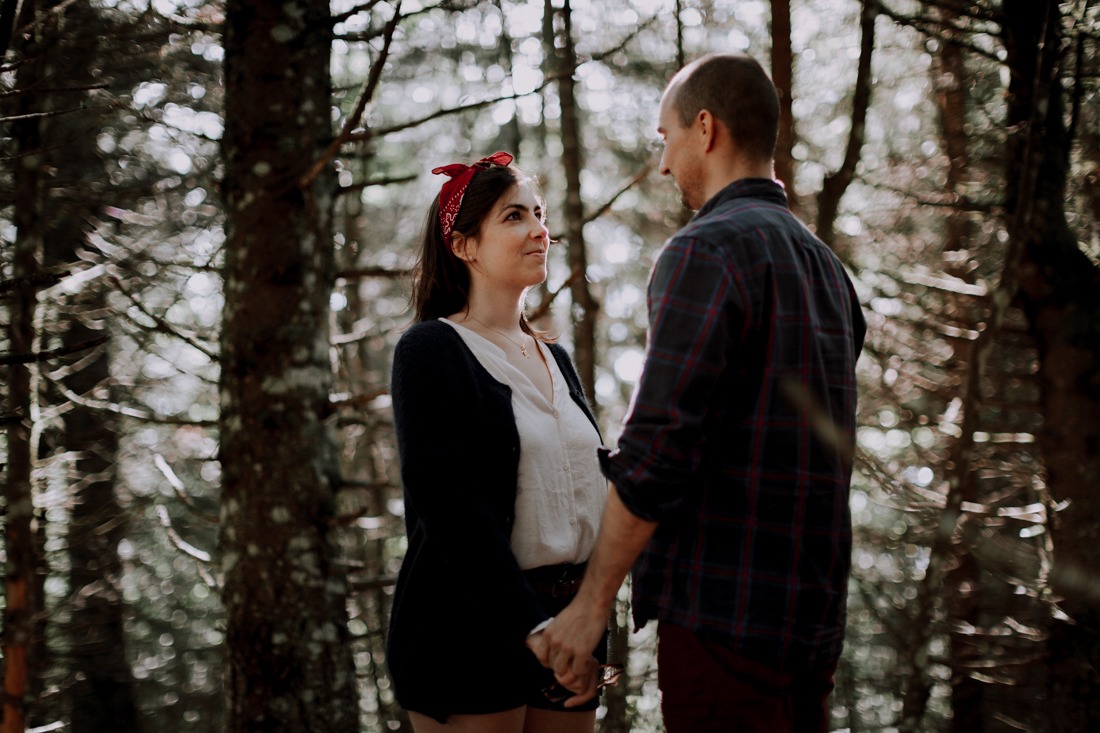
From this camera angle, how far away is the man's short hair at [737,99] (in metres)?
1.86

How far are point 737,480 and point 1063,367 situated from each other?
4.12 metres

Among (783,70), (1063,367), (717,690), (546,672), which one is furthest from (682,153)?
(1063,367)

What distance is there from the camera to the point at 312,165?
3023 mm

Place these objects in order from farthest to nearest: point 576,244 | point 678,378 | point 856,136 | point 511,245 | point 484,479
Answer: point 576,244, point 856,136, point 511,245, point 484,479, point 678,378

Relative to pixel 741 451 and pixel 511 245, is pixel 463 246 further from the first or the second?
pixel 741 451

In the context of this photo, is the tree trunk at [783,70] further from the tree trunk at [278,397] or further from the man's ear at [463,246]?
the tree trunk at [278,397]

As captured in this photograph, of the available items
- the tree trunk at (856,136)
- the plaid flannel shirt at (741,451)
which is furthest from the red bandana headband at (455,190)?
the tree trunk at (856,136)

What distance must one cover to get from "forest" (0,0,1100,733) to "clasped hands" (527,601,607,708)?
108 cm

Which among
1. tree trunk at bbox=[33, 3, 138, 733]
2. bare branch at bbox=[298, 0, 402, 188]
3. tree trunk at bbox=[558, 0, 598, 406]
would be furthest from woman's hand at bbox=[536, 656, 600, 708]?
tree trunk at bbox=[33, 3, 138, 733]

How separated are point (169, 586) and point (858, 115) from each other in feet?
43.4

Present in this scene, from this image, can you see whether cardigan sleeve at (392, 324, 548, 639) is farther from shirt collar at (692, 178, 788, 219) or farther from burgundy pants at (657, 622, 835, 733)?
shirt collar at (692, 178, 788, 219)

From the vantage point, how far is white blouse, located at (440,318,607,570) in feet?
7.04

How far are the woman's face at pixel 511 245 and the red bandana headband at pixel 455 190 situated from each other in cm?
5

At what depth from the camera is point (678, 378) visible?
165cm
